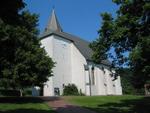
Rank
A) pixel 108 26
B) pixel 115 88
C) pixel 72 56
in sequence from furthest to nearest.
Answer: pixel 115 88, pixel 72 56, pixel 108 26

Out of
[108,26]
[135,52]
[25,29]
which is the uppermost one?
[25,29]

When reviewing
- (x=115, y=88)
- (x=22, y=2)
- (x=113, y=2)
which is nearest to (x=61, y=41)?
(x=115, y=88)

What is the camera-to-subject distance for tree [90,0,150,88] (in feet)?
68.1

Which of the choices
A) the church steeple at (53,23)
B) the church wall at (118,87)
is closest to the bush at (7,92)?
the church steeple at (53,23)

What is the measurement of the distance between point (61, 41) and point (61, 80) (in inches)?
307

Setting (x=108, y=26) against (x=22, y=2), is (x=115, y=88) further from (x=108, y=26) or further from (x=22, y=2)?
(x=22, y=2)

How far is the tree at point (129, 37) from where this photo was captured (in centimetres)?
2075

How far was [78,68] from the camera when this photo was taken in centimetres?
5925

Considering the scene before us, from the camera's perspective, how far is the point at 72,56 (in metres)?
60.3

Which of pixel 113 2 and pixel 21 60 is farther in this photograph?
pixel 21 60

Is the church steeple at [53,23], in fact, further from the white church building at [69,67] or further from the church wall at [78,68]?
the church wall at [78,68]

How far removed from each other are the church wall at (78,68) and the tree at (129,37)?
32907mm

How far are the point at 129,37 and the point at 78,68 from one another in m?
37.1

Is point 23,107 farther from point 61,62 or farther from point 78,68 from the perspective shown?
point 78,68
